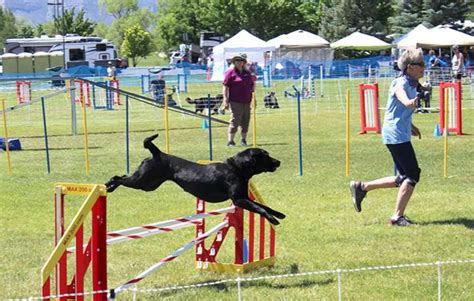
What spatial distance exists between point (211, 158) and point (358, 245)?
717 cm

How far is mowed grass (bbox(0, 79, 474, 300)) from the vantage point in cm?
687

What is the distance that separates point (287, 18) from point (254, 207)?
76098mm

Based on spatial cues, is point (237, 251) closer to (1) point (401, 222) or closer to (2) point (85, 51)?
(1) point (401, 222)

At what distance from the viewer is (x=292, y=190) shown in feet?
39.0

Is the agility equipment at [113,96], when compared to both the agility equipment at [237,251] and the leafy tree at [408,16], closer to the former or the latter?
the agility equipment at [237,251]

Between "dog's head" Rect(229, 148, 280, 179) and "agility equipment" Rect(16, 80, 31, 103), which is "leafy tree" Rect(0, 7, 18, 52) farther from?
"dog's head" Rect(229, 148, 280, 179)

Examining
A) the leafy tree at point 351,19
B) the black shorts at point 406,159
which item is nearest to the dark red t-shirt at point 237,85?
the black shorts at point 406,159

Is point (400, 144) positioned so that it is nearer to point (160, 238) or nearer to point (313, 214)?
point (313, 214)

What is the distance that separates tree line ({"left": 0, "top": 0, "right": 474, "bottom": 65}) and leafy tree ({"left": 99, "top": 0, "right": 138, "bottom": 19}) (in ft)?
211

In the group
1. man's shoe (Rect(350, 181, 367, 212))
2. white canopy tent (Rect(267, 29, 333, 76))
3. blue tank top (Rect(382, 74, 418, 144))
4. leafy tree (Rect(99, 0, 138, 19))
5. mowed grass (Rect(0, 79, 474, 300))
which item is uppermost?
leafy tree (Rect(99, 0, 138, 19))

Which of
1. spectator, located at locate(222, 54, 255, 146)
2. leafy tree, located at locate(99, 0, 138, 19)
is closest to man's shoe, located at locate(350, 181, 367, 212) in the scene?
spectator, located at locate(222, 54, 255, 146)

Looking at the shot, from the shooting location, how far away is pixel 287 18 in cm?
8200

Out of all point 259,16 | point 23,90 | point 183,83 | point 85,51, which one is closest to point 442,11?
point 183,83

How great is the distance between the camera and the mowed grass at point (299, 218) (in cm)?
687
